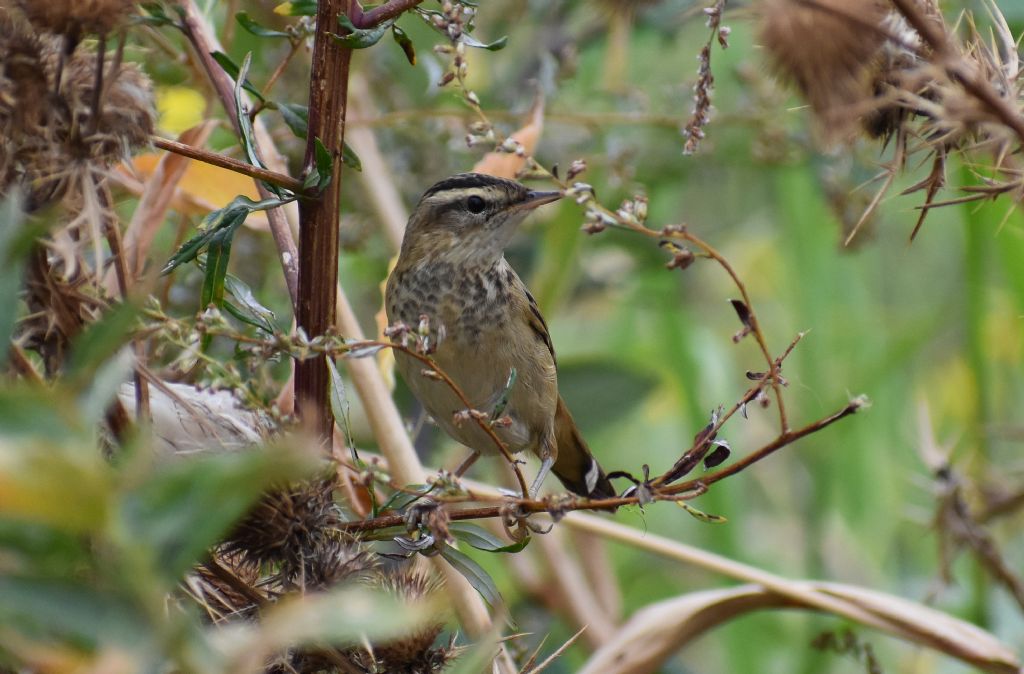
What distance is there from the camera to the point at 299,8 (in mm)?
1517

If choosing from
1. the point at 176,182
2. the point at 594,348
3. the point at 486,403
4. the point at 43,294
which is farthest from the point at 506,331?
the point at 594,348

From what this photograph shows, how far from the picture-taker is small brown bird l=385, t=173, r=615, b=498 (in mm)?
2500

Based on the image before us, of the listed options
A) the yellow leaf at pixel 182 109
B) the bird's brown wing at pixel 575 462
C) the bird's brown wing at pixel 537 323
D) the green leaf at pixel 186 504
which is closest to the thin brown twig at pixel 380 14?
the green leaf at pixel 186 504

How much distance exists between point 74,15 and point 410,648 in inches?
31.8

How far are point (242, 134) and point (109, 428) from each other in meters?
0.42

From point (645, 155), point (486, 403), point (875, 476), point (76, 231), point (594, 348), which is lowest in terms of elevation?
point (875, 476)

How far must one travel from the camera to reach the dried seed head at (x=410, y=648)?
1343mm

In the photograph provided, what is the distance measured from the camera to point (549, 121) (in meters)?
3.60

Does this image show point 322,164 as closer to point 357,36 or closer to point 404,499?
point 357,36

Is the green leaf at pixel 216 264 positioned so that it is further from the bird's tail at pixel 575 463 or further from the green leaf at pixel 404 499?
the bird's tail at pixel 575 463

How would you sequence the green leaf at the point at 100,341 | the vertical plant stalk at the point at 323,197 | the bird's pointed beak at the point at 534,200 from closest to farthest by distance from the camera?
the green leaf at the point at 100,341
the vertical plant stalk at the point at 323,197
the bird's pointed beak at the point at 534,200

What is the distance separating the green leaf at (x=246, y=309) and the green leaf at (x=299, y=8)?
1.24 feet

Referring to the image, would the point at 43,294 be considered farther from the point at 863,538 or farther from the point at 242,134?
the point at 863,538

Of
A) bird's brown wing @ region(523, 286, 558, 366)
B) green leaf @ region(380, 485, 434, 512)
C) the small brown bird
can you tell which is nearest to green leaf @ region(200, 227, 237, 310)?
green leaf @ region(380, 485, 434, 512)
